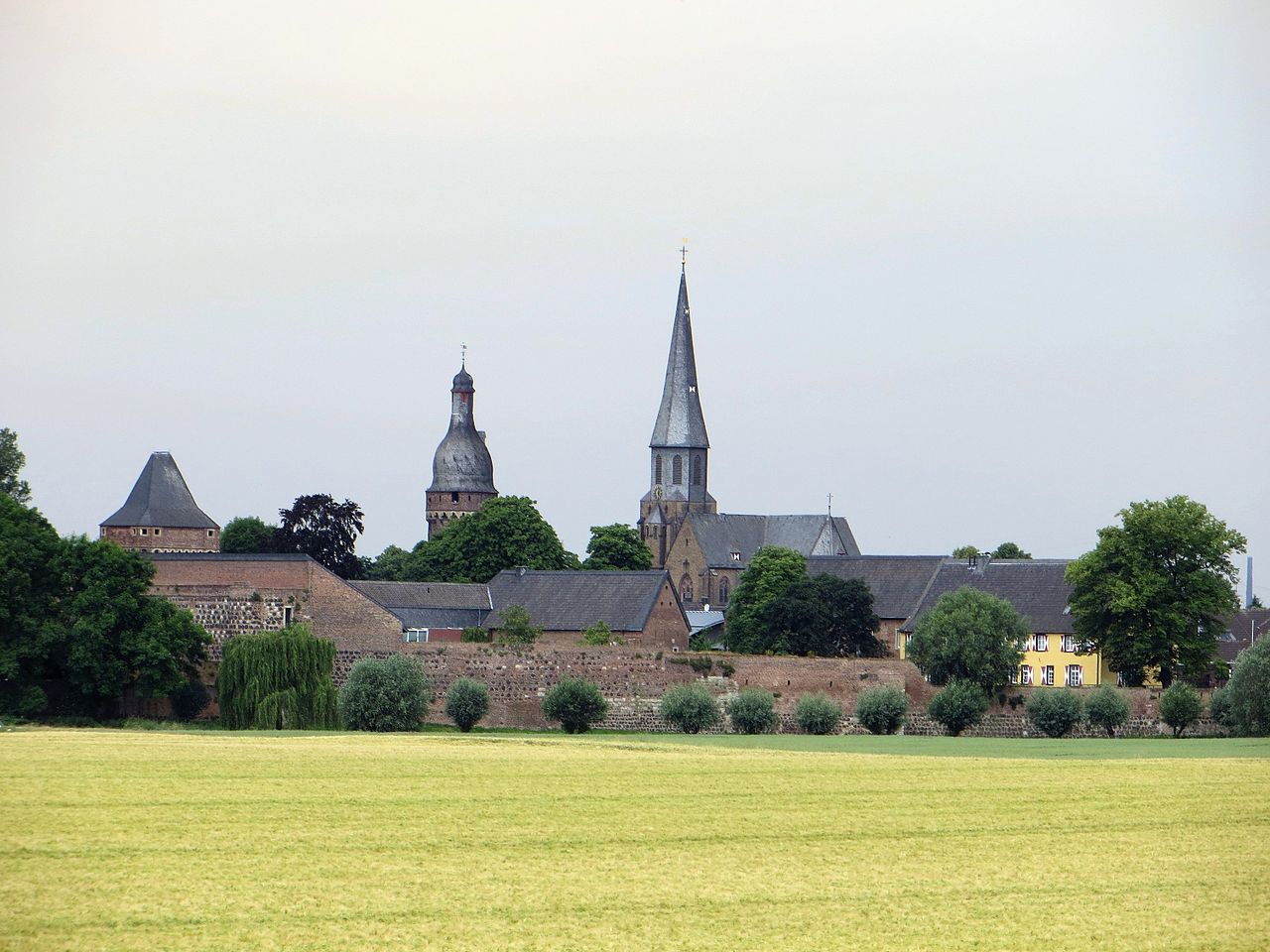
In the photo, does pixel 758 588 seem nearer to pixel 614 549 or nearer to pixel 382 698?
pixel 614 549

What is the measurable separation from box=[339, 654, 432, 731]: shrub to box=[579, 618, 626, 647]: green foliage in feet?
63.5

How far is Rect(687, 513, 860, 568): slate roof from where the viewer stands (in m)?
135

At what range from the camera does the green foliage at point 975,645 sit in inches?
2586

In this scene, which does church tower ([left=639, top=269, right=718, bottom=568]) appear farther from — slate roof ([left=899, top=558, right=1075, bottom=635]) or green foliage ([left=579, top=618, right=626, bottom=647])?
green foliage ([left=579, top=618, right=626, bottom=647])

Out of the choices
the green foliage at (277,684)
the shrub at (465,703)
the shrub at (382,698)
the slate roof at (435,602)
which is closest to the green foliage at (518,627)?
the slate roof at (435,602)

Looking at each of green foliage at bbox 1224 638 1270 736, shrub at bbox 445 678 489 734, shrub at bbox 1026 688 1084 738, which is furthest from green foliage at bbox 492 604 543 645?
green foliage at bbox 1224 638 1270 736

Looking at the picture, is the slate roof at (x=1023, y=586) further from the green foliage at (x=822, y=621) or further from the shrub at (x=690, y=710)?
the shrub at (x=690, y=710)

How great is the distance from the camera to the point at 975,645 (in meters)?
65.7

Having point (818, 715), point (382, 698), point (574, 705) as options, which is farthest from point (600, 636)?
point (382, 698)

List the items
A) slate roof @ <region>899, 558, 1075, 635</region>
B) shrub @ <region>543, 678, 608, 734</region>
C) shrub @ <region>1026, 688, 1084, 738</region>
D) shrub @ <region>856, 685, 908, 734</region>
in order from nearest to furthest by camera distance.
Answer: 1. shrub @ <region>543, 678, 608, 734</region>
2. shrub @ <region>856, 685, 908, 734</region>
3. shrub @ <region>1026, 688, 1084, 738</region>
4. slate roof @ <region>899, 558, 1075, 635</region>

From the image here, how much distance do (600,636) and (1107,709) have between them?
66.1ft

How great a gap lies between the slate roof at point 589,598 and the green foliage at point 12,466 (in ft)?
74.8

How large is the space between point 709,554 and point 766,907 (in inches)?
4634

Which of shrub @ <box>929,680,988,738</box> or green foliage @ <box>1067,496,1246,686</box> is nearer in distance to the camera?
shrub @ <box>929,680,988,738</box>
